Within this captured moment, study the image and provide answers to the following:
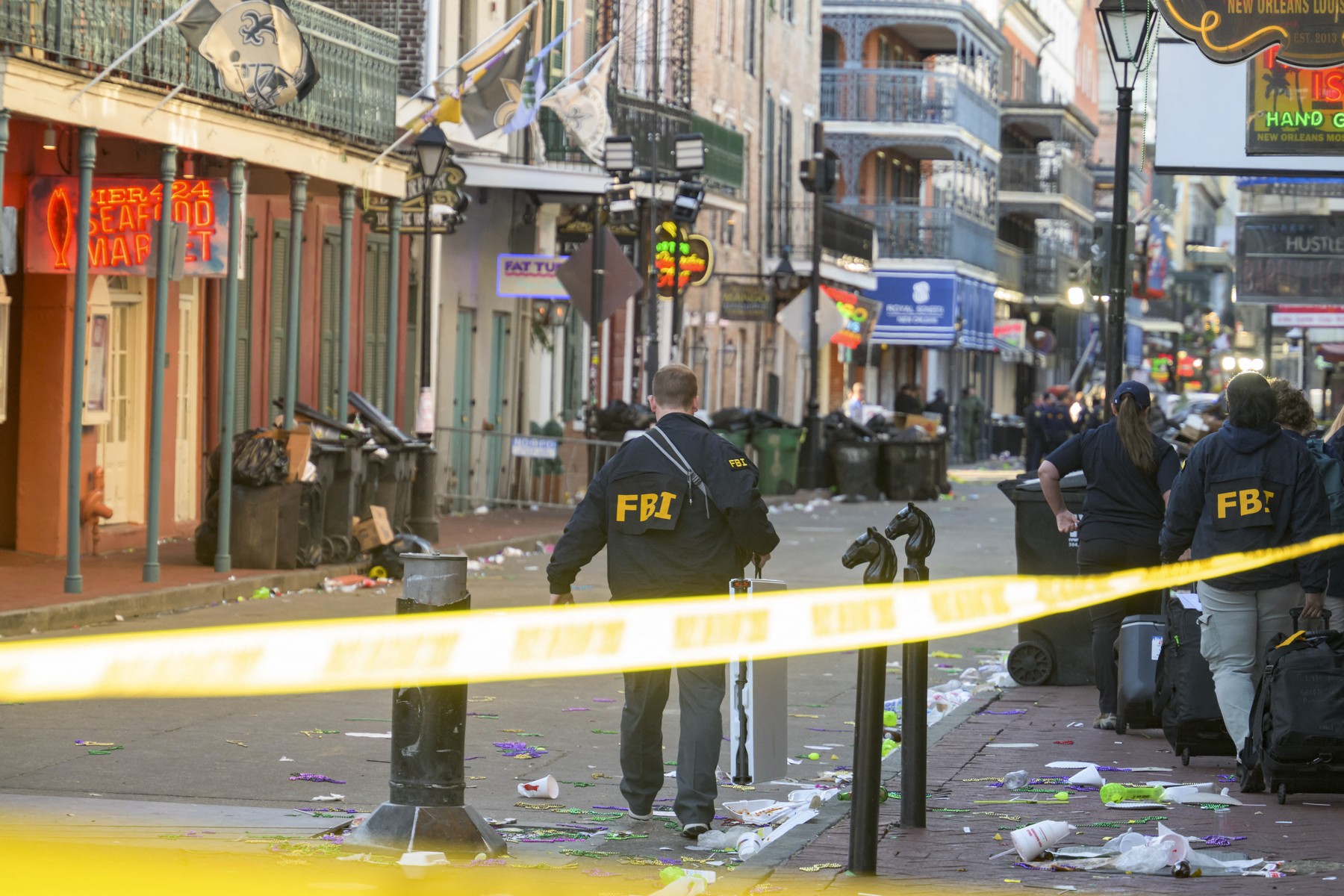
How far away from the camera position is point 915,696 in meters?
8.77

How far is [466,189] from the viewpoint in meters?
29.4

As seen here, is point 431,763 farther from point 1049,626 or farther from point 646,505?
point 1049,626

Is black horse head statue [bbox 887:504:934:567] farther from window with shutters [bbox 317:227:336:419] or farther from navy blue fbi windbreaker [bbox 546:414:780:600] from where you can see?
window with shutters [bbox 317:227:336:419]

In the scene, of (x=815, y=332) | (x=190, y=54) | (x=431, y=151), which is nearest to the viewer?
(x=190, y=54)

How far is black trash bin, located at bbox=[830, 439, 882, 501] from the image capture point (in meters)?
36.2

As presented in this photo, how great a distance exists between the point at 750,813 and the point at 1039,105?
6323 cm

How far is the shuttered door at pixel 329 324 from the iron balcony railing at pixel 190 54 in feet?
11.1

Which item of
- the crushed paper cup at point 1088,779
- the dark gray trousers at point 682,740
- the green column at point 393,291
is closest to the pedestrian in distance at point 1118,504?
the crushed paper cup at point 1088,779

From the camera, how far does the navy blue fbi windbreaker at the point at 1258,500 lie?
9.74 meters

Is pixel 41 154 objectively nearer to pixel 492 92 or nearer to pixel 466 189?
pixel 492 92

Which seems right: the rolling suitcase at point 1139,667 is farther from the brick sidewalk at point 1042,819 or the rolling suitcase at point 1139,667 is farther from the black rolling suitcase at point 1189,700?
the black rolling suitcase at point 1189,700

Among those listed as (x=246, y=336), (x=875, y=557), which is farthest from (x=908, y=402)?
(x=875, y=557)

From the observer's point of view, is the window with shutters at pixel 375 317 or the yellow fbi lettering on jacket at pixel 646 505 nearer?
the yellow fbi lettering on jacket at pixel 646 505

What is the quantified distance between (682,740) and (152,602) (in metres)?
8.02
